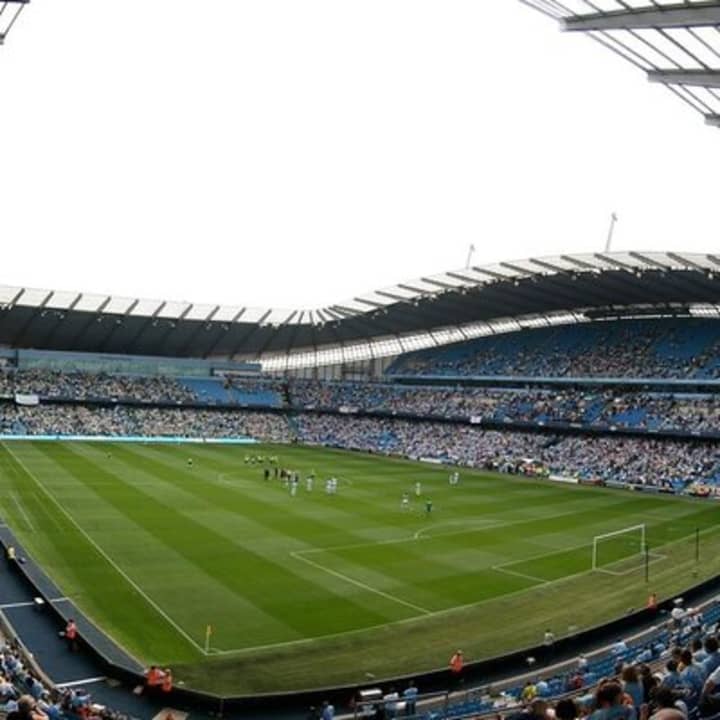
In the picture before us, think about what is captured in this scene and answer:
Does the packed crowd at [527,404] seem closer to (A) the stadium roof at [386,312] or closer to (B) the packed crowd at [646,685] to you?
(A) the stadium roof at [386,312]

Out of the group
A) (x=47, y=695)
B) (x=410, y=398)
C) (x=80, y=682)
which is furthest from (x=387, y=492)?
(x=410, y=398)

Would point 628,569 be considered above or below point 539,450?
below

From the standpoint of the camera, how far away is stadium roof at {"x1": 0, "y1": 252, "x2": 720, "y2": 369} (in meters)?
61.9

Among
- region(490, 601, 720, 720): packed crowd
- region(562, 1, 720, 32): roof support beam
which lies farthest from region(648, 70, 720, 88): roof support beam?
region(490, 601, 720, 720): packed crowd

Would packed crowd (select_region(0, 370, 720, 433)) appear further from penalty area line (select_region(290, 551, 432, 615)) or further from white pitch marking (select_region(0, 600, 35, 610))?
white pitch marking (select_region(0, 600, 35, 610))

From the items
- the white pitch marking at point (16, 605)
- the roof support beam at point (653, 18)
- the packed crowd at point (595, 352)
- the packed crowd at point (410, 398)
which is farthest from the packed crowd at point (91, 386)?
the roof support beam at point (653, 18)

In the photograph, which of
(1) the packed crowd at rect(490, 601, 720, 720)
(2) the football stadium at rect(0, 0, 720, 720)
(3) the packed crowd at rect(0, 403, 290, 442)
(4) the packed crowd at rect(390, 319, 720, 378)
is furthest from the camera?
(3) the packed crowd at rect(0, 403, 290, 442)

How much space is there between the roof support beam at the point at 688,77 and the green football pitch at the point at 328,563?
15703 millimetres

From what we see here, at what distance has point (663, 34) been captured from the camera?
17.5m

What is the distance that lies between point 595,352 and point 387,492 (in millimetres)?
36285

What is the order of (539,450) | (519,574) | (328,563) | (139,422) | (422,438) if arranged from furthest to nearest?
(139,422)
(422,438)
(539,450)
(328,563)
(519,574)

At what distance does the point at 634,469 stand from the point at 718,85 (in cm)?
4525

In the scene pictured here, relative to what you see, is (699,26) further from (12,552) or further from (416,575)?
(12,552)

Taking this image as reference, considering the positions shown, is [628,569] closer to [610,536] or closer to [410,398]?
[610,536]
